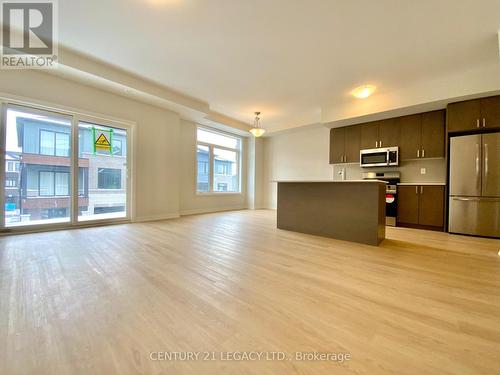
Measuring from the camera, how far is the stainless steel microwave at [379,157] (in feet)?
15.5

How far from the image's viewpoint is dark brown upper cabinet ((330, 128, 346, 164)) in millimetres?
5598

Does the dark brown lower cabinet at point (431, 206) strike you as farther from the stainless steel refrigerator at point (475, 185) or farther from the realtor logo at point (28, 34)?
the realtor logo at point (28, 34)

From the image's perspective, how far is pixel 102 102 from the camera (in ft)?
13.9

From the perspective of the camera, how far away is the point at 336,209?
11.3ft

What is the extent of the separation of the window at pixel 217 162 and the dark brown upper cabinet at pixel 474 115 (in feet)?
18.6

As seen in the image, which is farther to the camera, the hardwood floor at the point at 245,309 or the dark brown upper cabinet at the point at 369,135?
the dark brown upper cabinet at the point at 369,135

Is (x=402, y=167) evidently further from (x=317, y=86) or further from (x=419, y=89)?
(x=317, y=86)

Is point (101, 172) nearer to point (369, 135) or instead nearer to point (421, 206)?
point (369, 135)

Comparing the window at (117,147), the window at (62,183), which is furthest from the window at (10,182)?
the window at (117,147)

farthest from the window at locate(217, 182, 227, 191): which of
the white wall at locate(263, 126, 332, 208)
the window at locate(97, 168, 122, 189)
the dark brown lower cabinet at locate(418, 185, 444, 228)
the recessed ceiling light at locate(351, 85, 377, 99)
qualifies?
the dark brown lower cabinet at locate(418, 185, 444, 228)

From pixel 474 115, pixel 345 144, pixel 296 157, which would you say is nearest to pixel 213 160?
pixel 296 157

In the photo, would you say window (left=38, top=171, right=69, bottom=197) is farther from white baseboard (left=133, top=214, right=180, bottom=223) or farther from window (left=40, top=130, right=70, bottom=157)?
white baseboard (left=133, top=214, right=180, bottom=223)

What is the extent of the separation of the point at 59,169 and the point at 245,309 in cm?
430

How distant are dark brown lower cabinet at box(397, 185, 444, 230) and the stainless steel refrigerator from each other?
0.23m
